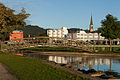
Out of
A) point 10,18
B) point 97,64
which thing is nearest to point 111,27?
point 97,64

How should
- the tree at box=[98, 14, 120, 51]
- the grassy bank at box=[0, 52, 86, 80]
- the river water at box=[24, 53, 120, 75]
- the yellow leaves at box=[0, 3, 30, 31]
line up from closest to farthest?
the grassy bank at box=[0, 52, 86, 80], the river water at box=[24, 53, 120, 75], the yellow leaves at box=[0, 3, 30, 31], the tree at box=[98, 14, 120, 51]

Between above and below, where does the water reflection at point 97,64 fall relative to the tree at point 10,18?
below

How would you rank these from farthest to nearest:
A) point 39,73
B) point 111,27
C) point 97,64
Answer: point 111,27
point 97,64
point 39,73

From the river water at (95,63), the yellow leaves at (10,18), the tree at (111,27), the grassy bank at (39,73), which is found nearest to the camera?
the grassy bank at (39,73)

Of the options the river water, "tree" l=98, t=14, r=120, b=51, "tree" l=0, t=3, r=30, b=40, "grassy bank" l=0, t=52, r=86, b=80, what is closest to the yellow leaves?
"tree" l=0, t=3, r=30, b=40

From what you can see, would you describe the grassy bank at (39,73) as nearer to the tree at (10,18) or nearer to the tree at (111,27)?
the tree at (10,18)

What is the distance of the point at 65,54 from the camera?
206 feet

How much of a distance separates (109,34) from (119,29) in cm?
385

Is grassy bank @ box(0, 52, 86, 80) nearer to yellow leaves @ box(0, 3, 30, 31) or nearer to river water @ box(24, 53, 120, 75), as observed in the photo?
river water @ box(24, 53, 120, 75)

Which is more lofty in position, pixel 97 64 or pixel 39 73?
pixel 39 73

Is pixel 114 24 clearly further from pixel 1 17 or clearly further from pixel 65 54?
pixel 1 17

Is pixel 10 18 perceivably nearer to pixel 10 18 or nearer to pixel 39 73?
pixel 10 18

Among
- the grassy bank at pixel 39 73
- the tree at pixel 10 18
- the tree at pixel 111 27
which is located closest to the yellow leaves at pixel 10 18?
the tree at pixel 10 18

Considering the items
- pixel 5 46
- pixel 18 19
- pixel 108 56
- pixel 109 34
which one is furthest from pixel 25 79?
pixel 5 46
